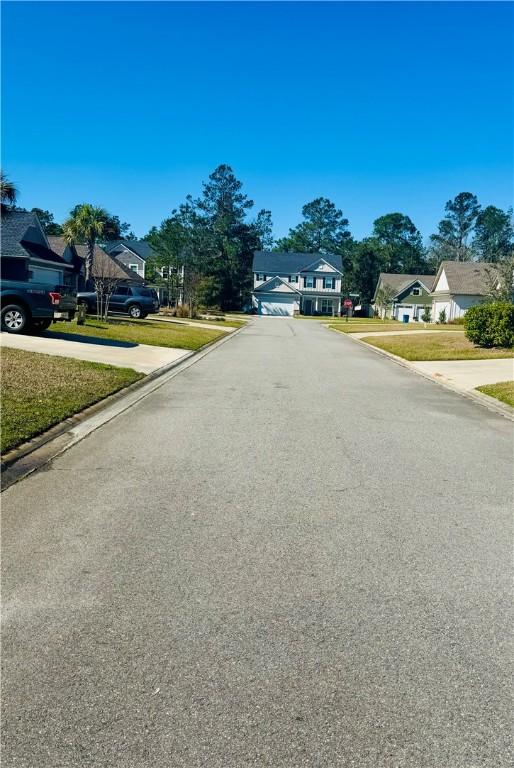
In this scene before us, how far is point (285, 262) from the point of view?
8575 cm

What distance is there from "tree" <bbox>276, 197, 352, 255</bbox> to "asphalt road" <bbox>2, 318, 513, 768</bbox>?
12266 centimetres

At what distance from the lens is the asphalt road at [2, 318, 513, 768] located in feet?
8.57

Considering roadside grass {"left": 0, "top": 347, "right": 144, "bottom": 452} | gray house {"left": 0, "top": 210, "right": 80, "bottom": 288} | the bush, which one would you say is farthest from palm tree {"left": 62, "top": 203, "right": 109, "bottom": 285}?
roadside grass {"left": 0, "top": 347, "right": 144, "bottom": 452}

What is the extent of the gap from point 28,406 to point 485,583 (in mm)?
6687

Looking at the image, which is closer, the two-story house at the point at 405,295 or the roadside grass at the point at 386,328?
the roadside grass at the point at 386,328

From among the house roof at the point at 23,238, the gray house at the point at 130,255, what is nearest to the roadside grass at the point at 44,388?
the house roof at the point at 23,238

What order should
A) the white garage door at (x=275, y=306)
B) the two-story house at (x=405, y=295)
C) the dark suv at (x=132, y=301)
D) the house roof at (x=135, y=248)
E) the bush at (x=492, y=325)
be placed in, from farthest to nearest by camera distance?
the white garage door at (x=275, y=306)
the two-story house at (x=405, y=295)
the house roof at (x=135, y=248)
the dark suv at (x=132, y=301)
the bush at (x=492, y=325)

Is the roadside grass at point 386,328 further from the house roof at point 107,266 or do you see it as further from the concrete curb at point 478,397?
the concrete curb at point 478,397

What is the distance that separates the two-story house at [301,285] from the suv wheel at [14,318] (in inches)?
2504

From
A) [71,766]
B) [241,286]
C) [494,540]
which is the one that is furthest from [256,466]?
[241,286]

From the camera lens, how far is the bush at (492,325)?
23.2 meters

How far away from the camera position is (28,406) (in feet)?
28.6

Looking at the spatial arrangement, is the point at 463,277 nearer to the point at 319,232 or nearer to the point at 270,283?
the point at 270,283

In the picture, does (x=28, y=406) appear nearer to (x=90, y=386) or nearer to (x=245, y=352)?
(x=90, y=386)
